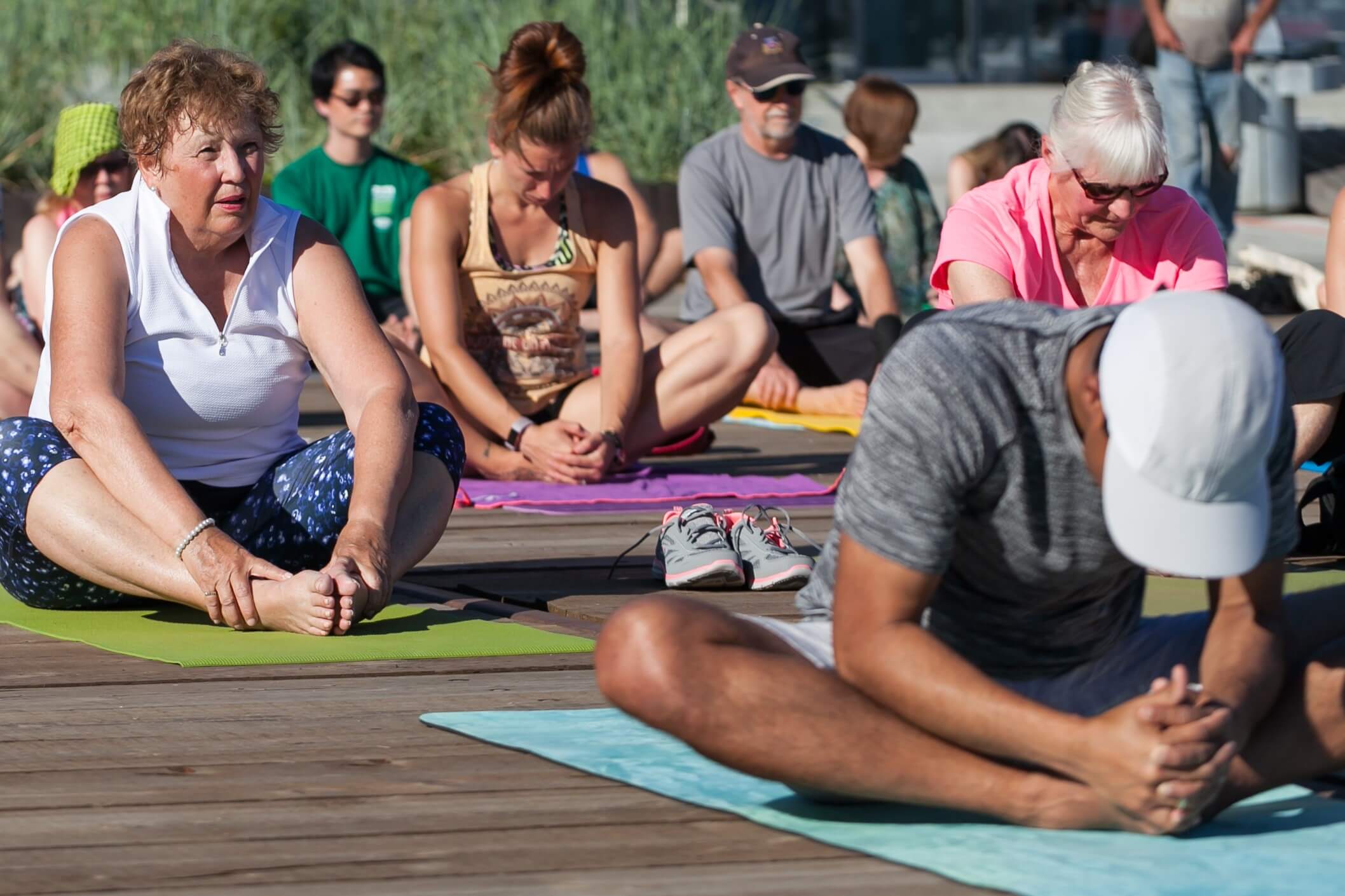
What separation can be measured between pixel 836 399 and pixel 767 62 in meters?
1.17

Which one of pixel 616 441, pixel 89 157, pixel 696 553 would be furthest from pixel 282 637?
pixel 89 157

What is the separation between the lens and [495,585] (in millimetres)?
4172

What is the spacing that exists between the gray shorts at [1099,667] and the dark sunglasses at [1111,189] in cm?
140

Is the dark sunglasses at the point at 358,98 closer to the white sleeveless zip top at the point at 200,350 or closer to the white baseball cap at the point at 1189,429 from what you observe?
the white sleeveless zip top at the point at 200,350

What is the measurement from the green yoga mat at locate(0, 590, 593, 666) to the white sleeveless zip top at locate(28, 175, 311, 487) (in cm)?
30

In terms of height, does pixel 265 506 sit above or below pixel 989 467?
below

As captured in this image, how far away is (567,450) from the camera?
5.46m

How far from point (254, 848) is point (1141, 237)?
2.43m

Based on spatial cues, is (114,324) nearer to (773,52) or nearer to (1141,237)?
(1141,237)

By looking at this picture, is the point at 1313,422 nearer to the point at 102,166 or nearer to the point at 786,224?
the point at 786,224

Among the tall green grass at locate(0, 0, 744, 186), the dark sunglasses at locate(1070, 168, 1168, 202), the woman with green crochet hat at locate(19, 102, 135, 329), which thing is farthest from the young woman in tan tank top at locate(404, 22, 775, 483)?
the tall green grass at locate(0, 0, 744, 186)

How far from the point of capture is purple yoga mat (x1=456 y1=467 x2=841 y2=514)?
5277 millimetres

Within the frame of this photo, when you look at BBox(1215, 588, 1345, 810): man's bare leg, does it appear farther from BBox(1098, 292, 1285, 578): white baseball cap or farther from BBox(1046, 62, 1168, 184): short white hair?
BBox(1046, 62, 1168, 184): short white hair

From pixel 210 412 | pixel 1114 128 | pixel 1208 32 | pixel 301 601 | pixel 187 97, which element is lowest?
pixel 301 601
